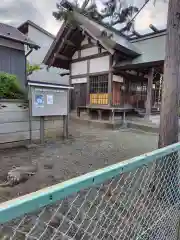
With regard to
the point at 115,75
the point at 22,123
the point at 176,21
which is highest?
the point at 115,75

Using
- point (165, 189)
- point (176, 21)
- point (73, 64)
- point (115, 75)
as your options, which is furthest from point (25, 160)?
point (73, 64)

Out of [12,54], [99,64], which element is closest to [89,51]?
[99,64]

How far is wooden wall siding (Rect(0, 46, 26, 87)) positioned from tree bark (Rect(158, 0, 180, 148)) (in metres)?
6.64

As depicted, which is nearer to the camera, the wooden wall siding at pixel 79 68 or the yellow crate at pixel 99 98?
the yellow crate at pixel 99 98

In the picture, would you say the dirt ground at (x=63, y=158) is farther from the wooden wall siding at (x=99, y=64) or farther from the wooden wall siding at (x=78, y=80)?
the wooden wall siding at (x=78, y=80)

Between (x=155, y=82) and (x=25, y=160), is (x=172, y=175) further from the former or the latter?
(x=155, y=82)

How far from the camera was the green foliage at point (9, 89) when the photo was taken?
5038 mm

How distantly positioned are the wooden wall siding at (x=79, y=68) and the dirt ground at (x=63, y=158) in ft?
19.4

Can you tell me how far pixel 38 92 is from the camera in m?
5.27

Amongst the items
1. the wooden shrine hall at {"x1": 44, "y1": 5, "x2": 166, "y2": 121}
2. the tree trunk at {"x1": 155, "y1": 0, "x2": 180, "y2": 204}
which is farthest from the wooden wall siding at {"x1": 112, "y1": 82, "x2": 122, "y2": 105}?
the tree trunk at {"x1": 155, "y1": 0, "x2": 180, "y2": 204}

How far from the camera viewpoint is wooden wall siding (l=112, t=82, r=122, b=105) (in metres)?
9.61

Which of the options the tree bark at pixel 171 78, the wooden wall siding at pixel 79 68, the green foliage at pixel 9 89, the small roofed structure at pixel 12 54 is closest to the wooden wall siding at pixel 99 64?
the wooden wall siding at pixel 79 68

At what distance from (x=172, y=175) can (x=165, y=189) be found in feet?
0.60

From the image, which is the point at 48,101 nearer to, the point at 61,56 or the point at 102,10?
the point at 102,10
